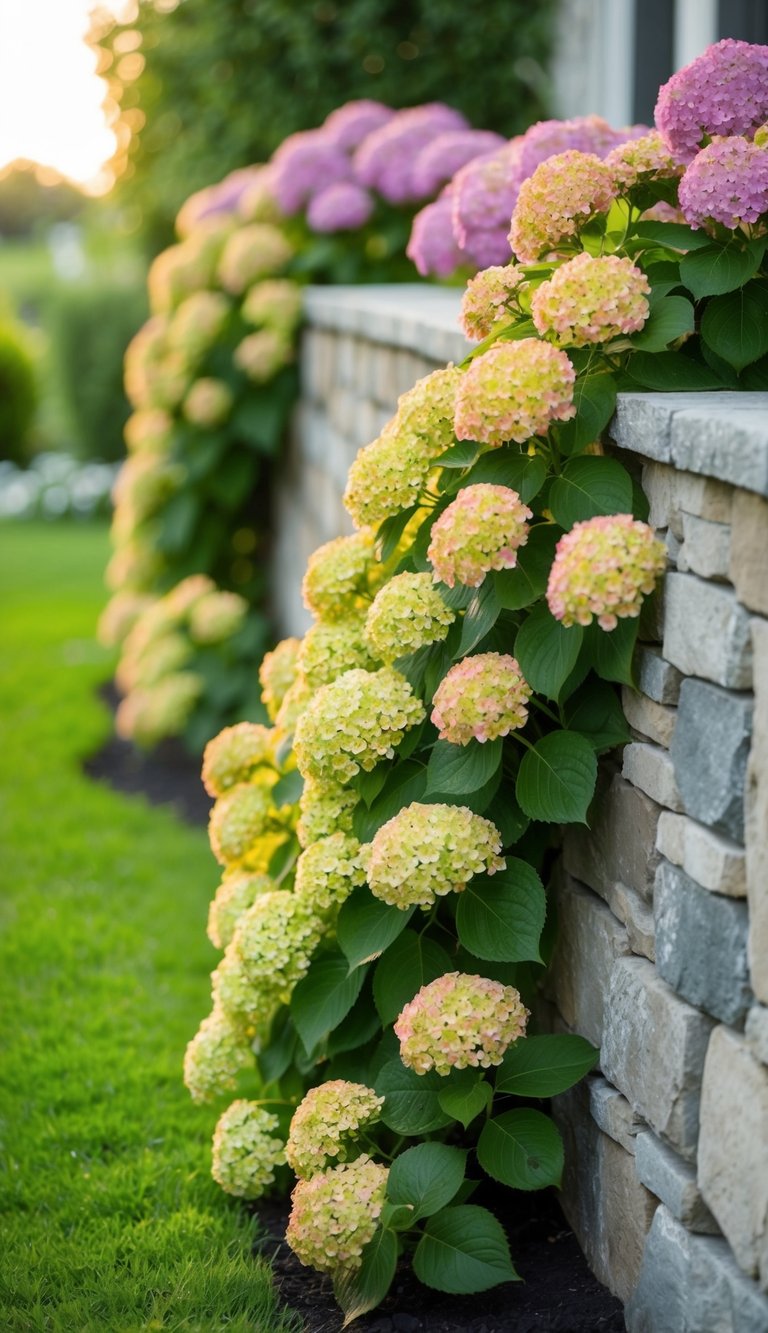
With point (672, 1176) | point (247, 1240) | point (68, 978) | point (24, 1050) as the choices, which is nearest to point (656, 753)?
point (672, 1176)

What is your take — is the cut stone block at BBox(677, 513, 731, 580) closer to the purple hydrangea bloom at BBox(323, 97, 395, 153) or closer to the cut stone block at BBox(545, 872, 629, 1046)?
the cut stone block at BBox(545, 872, 629, 1046)

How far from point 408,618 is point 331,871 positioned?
16.2 inches

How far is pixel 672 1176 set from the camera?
174 centimetres

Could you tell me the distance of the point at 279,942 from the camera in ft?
7.31

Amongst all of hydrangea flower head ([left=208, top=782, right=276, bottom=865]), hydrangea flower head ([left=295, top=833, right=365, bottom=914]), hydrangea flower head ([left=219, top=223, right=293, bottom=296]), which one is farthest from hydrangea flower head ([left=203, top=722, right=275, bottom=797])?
hydrangea flower head ([left=219, top=223, right=293, bottom=296])

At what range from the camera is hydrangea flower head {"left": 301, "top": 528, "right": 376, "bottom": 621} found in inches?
93.5

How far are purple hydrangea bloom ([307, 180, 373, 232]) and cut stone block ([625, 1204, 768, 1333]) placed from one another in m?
3.67

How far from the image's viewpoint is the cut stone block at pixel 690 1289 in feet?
5.20

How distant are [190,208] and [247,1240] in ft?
15.0

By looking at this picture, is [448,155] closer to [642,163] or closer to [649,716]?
[642,163]

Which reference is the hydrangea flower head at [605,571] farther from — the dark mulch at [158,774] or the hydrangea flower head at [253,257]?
the hydrangea flower head at [253,257]

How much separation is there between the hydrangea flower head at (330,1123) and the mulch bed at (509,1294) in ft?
0.64

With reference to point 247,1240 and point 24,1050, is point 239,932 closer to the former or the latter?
point 247,1240

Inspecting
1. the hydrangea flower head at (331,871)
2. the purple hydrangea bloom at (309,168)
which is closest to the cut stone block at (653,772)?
the hydrangea flower head at (331,871)
